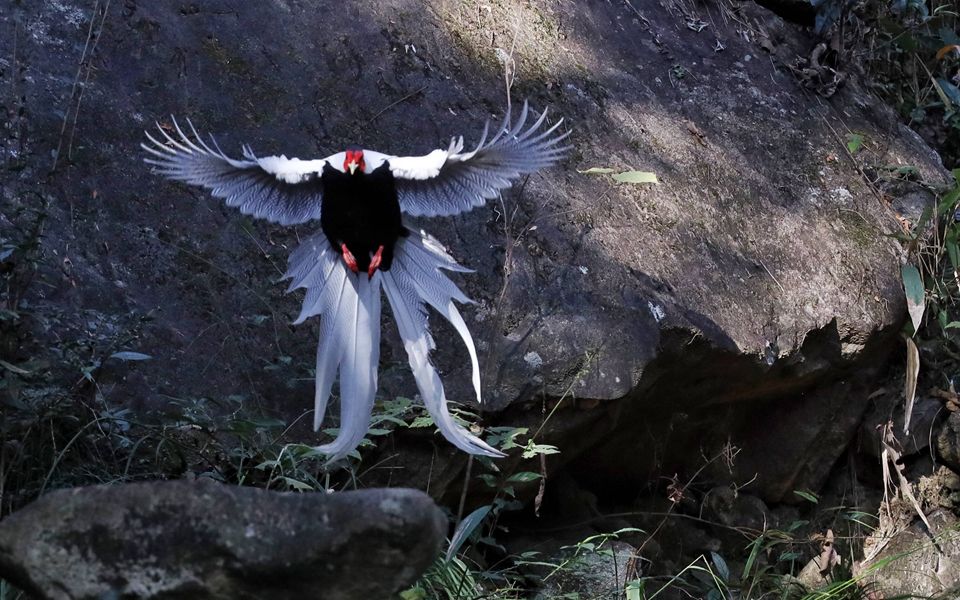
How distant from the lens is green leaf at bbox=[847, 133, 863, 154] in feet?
17.0

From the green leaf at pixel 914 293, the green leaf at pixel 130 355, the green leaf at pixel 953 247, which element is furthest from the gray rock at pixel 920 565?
the green leaf at pixel 130 355

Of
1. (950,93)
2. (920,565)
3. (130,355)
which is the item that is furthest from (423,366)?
(950,93)

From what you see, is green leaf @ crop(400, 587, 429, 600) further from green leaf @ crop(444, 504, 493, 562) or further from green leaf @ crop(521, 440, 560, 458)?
green leaf @ crop(521, 440, 560, 458)

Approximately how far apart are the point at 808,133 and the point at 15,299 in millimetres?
3526

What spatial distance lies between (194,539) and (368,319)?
1.13m

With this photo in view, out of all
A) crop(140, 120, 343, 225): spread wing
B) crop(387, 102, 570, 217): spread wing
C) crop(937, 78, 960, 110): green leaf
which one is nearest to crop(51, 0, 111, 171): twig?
crop(140, 120, 343, 225): spread wing

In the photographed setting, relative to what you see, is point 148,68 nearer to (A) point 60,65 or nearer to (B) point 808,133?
(A) point 60,65

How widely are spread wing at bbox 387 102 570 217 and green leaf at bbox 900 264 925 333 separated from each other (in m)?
2.21

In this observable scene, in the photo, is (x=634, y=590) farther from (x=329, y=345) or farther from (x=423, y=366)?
(x=329, y=345)

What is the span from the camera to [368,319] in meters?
3.23

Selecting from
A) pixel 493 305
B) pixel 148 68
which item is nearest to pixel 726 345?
pixel 493 305

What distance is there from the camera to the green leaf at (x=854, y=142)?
5191mm

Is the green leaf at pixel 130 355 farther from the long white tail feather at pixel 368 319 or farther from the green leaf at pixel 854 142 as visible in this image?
the green leaf at pixel 854 142

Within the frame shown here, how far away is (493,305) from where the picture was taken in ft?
13.2
